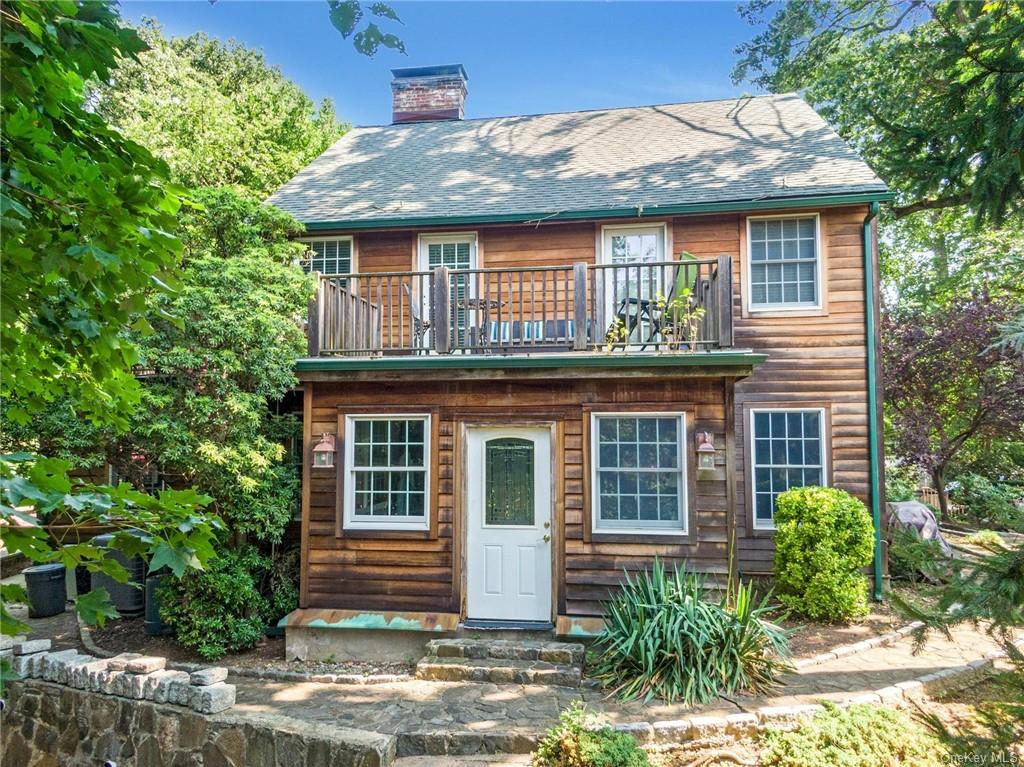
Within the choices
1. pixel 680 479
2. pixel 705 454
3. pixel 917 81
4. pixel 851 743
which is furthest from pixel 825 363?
pixel 917 81

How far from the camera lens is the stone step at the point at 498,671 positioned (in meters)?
5.86

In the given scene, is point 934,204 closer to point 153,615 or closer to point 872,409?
point 872,409

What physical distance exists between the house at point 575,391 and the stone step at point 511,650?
11.4 inches

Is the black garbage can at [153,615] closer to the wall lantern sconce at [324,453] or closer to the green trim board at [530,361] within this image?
the wall lantern sconce at [324,453]

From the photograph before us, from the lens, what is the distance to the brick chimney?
13570mm

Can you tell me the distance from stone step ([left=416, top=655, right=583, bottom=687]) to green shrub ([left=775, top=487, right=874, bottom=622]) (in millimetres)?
3006

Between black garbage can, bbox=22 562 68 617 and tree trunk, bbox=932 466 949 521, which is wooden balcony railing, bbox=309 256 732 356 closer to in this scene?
black garbage can, bbox=22 562 68 617

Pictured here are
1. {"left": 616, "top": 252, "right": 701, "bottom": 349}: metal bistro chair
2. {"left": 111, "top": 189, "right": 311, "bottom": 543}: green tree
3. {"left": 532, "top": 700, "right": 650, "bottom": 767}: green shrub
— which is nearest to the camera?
{"left": 532, "top": 700, "right": 650, "bottom": 767}: green shrub

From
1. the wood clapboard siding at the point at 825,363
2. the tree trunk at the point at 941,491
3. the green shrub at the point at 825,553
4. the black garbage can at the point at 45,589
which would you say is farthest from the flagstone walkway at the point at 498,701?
the tree trunk at the point at 941,491

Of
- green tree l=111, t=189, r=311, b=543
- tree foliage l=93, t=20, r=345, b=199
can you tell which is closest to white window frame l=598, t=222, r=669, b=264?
green tree l=111, t=189, r=311, b=543

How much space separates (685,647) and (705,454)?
6.45 feet

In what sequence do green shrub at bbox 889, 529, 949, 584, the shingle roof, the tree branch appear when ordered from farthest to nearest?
the tree branch, the shingle roof, green shrub at bbox 889, 529, 949, 584

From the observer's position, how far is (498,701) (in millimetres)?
5496

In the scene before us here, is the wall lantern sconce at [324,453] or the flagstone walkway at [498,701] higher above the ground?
the wall lantern sconce at [324,453]
